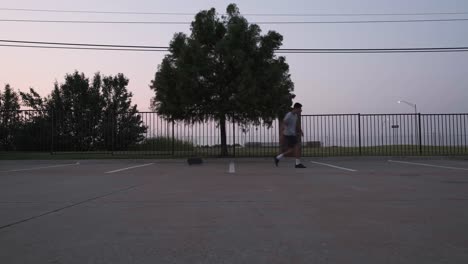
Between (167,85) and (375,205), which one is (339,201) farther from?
Result: (167,85)

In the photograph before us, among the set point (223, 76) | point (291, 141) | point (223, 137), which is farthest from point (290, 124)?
point (223, 137)

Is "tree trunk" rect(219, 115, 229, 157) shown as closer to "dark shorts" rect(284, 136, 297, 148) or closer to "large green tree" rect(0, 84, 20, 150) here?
A: "dark shorts" rect(284, 136, 297, 148)

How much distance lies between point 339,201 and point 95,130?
2075 centimetres

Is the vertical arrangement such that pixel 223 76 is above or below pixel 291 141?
above

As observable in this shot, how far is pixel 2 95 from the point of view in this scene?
42.2 metres

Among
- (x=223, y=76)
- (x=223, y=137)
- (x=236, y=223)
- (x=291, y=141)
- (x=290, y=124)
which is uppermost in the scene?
(x=223, y=76)

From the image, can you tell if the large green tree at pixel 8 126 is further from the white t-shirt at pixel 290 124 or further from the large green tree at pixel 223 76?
the white t-shirt at pixel 290 124

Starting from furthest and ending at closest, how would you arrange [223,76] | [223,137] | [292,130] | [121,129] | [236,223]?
[121,129] → [223,137] → [223,76] → [292,130] → [236,223]

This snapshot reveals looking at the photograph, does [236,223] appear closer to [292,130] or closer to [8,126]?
[292,130]

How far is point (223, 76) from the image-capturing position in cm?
2075

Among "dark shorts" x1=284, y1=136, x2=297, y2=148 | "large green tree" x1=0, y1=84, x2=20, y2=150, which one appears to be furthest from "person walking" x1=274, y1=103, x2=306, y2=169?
"large green tree" x1=0, y1=84, x2=20, y2=150

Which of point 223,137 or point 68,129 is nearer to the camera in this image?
point 223,137

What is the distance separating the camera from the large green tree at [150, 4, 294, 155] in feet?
65.4

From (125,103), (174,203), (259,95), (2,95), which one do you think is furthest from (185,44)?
(2,95)
